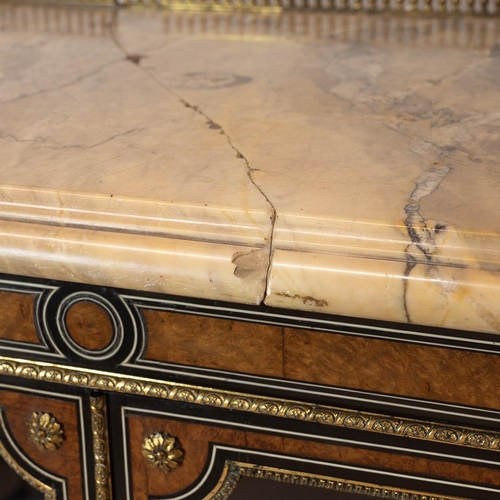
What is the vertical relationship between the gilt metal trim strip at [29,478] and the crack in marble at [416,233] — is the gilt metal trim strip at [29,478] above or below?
below

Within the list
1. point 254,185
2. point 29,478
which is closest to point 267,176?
point 254,185

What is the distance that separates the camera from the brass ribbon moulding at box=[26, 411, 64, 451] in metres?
0.72

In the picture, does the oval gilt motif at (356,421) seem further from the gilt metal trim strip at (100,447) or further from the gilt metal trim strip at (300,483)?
the gilt metal trim strip at (100,447)

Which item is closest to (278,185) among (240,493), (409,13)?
(240,493)

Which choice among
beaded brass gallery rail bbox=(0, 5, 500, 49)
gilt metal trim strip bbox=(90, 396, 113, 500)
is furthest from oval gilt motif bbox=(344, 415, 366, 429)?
beaded brass gallery rail bbox=(0, 5, 500, 49)

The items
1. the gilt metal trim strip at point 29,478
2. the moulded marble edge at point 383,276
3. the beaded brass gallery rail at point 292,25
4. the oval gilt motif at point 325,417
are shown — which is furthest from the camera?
the beaded brass gallery rail at point 292,25

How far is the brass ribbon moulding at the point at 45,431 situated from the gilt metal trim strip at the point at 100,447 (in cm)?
4

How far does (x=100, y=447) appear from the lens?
0.72m

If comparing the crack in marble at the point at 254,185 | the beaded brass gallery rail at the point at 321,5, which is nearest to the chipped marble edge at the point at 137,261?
the crack in marble at the point at 254,185

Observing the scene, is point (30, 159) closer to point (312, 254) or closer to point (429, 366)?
point (312, 254)

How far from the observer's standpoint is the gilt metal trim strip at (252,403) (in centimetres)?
Result: 62

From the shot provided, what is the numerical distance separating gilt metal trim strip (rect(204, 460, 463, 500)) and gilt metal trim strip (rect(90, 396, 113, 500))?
0.10 m

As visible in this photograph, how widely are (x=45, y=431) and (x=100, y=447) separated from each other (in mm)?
57

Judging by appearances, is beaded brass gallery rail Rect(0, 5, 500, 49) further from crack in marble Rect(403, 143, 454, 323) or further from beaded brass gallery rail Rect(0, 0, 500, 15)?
crack in marble Rect(403, 143, 454, 323)
